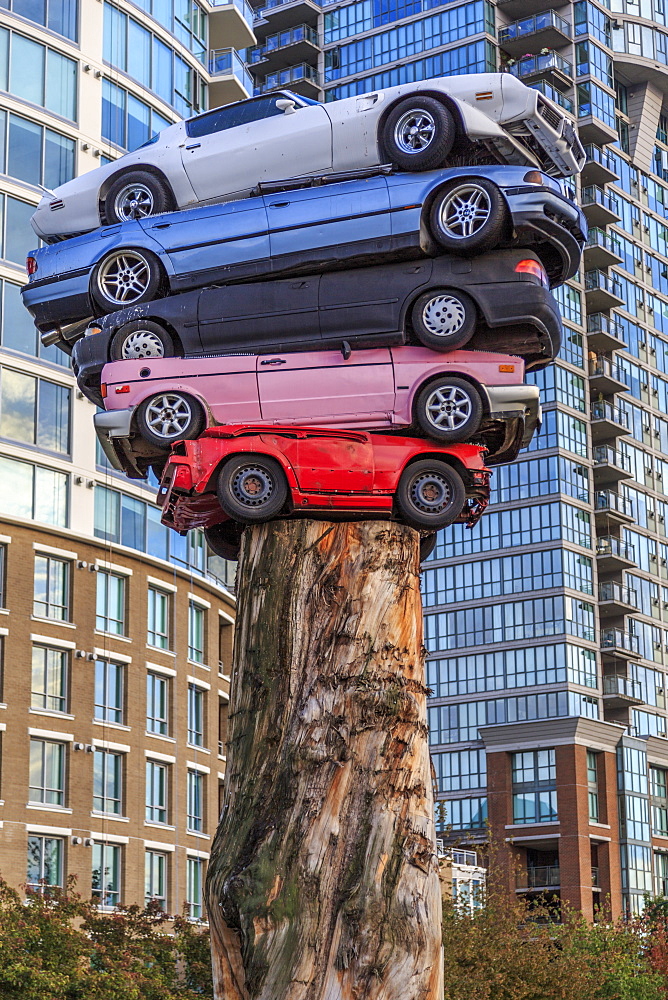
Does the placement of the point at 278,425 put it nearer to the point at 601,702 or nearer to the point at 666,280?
the point at 601,702

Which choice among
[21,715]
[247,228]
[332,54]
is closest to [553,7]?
[332,54]

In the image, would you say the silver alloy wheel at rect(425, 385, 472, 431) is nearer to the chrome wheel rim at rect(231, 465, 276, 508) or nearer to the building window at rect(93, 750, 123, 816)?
the chrome wheel rim at rect(231, 465, 276, 508)

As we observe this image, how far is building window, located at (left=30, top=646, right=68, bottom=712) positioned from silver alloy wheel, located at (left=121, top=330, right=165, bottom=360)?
150 ft

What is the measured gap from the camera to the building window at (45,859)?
56.8 m

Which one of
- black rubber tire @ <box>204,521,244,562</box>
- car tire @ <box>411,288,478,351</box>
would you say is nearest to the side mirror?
car tire @ <box>411,288,478,351</box>

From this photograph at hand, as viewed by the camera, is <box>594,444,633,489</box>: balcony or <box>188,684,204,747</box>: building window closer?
<box>188,684,204,747</box>: building window

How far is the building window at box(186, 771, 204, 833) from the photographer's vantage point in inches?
2601

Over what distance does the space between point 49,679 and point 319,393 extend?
4754cm

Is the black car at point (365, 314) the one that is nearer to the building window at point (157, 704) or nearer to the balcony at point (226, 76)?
the building window at point (157, 704)

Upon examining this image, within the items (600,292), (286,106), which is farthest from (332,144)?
(600,292)

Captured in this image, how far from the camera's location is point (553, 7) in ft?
390

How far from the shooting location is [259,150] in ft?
49.5

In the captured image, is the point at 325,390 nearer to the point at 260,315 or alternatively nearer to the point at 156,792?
the point at 260,315

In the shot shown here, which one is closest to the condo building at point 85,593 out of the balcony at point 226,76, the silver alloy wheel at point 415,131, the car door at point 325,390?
the balcony at point 226,76
